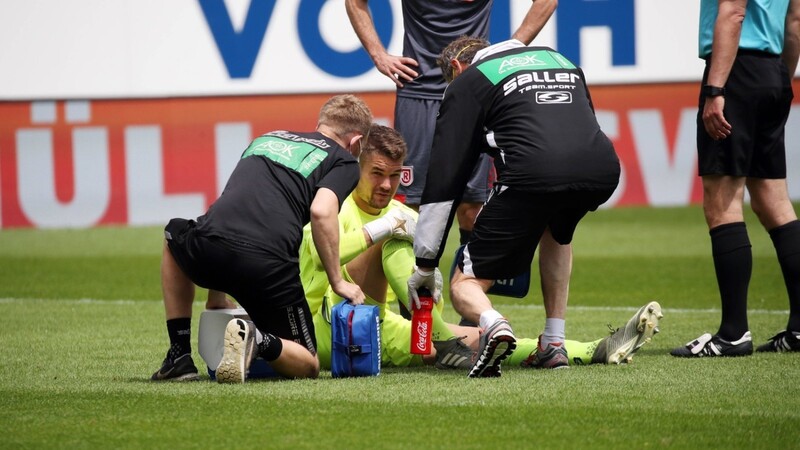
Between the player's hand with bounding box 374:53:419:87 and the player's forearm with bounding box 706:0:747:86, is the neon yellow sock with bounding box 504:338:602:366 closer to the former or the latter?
the player's forearm with bounding box 706:0:747:86

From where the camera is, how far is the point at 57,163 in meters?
14.6

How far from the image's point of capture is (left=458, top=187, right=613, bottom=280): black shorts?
217 inches

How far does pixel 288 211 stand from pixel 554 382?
4.30 feet

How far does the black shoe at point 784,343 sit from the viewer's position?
20.1 ft

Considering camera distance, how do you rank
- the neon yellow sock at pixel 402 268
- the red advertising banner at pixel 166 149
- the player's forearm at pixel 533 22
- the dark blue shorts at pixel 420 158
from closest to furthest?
the neon yellow sock at pixel 402 268, the player's forearm at pixel 533 22, the dark blue shorts at pixel 420 158, the red advertising banner at pixel 166 149

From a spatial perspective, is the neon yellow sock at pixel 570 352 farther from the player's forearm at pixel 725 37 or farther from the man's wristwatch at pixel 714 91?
the player's forearm at pixel 725 37

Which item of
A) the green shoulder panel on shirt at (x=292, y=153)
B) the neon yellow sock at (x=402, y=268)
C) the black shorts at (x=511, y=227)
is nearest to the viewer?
the black shorts at (x=511, y=227)

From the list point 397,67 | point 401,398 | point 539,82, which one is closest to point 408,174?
point 397,67

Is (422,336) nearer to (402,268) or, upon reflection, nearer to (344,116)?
(402,268)

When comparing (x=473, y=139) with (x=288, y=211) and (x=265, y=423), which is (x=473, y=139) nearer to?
(x=288, y=211)

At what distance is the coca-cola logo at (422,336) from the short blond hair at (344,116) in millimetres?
909

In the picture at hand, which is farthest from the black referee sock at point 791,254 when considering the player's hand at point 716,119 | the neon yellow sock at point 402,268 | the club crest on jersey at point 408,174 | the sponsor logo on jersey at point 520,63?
the club crest on jersey at point 408,174

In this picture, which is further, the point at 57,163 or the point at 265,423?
the point at 57,163

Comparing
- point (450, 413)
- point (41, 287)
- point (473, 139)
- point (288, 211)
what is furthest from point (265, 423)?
point (41, 287)
